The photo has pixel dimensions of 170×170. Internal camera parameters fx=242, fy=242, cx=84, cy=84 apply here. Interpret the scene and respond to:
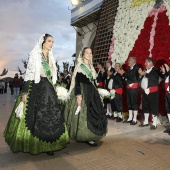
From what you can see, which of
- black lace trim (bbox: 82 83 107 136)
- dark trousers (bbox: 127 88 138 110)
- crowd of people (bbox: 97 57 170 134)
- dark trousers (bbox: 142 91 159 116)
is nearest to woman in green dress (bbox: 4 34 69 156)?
black lace trim (bbox: 82 83 107 136)

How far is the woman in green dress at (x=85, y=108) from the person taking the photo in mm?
3631

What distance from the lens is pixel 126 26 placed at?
7.77 meters

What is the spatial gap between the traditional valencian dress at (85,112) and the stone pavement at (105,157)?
23 centimetres

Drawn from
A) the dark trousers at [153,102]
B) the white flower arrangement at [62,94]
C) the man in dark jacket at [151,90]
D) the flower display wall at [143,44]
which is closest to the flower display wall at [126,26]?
the flower display wall at [143,44]

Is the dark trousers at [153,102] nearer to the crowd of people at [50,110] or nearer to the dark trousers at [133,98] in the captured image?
the dark trousers at [133,98]

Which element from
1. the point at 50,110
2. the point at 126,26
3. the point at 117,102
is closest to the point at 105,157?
the point at 50,110

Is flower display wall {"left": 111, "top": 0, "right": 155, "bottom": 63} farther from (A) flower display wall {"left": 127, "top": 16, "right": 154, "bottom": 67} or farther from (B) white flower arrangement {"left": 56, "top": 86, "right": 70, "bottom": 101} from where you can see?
(B) white flower arrangement {"left": 56, "top": 86, "right": 70, "bottom": 101}

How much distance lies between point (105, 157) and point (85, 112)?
75 cm

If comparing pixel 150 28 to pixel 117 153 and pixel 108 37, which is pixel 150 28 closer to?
pixel 108 37

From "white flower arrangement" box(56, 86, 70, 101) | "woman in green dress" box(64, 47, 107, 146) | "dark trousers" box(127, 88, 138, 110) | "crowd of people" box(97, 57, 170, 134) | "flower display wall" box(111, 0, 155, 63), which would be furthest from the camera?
"flower display wall" box(111, 0, 155, 63)

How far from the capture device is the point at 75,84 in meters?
3.76

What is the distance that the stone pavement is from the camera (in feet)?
9.55

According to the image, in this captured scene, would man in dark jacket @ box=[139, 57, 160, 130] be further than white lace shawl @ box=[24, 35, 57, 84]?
Result: Yes

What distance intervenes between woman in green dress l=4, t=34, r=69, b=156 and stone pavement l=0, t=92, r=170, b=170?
18cm
